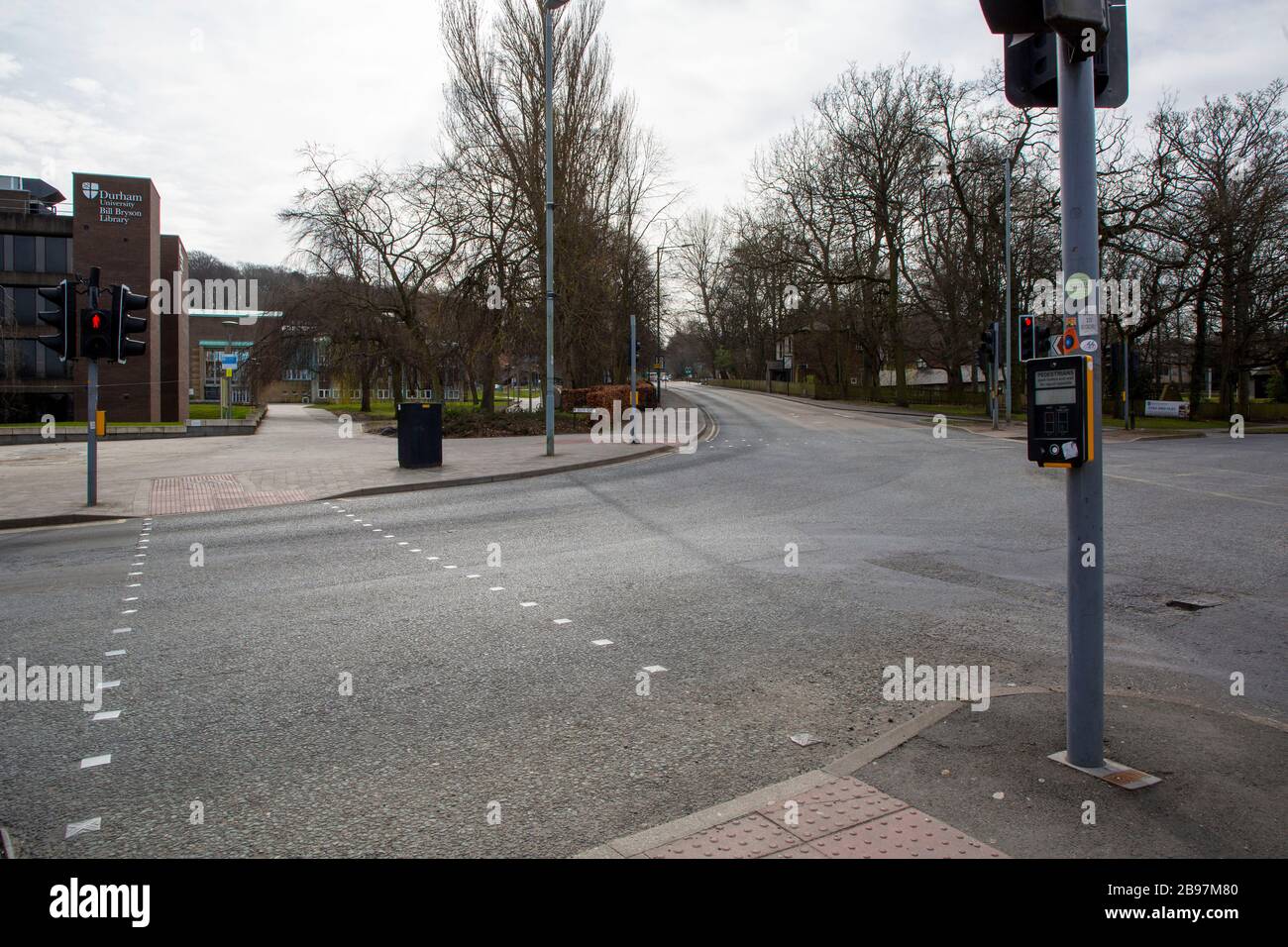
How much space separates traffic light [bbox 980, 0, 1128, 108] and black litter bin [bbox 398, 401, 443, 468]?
1605 cm

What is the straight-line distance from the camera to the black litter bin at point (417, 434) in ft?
62.7

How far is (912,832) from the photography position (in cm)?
338

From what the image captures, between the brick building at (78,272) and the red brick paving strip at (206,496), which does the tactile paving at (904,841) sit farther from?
the brick building at (78,272)

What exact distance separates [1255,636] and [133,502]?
15392mm

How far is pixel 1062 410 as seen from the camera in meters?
3.79

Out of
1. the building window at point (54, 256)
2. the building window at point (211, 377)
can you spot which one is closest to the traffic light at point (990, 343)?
the building window at point (54, 256)

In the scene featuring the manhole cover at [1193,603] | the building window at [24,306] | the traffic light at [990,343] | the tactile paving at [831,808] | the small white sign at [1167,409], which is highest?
the building window at [24,306]

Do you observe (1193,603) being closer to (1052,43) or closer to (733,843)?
(1052,43)

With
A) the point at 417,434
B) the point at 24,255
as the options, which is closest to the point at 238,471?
the point at 417,434

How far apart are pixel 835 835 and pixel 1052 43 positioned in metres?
3.62

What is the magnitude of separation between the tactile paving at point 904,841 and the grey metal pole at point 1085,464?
3.13 feet

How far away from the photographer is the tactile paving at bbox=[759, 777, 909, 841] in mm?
3424
